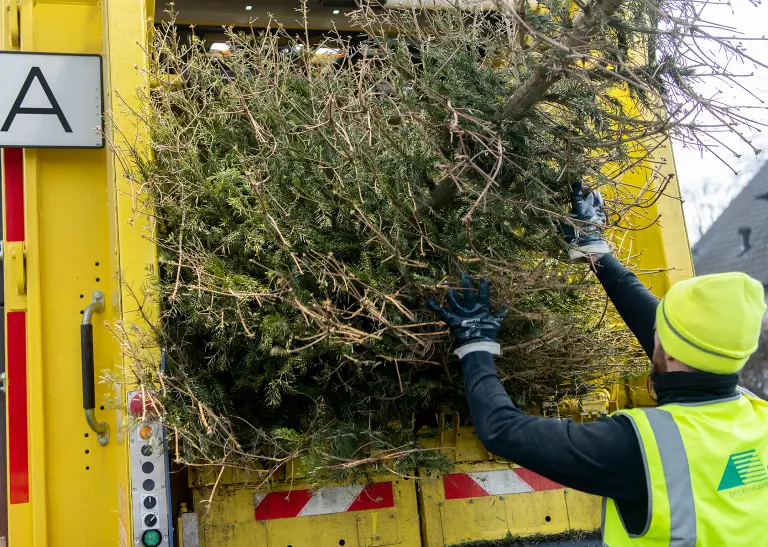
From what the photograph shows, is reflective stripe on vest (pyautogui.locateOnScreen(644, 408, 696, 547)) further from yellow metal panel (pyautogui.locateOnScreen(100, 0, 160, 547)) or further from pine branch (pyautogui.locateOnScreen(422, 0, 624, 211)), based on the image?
yellow metal panel (pyautogui.locateOnScreen(100, 0, 160, 547))

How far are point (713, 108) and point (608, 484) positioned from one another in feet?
3.20

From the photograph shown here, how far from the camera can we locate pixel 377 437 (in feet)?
8.07

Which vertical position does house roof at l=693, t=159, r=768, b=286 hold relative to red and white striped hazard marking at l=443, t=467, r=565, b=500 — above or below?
above

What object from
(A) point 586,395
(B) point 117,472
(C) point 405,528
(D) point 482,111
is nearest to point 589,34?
(D) point 482,111

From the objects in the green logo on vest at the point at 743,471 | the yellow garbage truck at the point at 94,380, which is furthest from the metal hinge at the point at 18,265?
the green logo on vest at the point at 743,471

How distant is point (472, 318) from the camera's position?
A: 6.86ft

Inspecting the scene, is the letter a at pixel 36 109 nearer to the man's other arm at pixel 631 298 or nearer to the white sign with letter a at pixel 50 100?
the white sign with letter a at pixel 50 100

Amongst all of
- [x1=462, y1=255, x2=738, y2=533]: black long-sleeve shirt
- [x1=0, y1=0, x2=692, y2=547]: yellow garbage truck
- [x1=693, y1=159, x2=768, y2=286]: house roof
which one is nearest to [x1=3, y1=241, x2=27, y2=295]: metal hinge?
[x1=0, y1=0, x2=692, y2=547]: yellow garbage truck

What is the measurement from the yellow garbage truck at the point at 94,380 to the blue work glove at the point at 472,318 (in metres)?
0.76

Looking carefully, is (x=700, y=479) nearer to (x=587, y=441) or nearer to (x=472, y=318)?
(x=587, y=441)

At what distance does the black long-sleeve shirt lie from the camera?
166 centimetres

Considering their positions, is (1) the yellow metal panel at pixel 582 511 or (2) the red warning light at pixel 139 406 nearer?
(2) the red warning light at pixel 139 406

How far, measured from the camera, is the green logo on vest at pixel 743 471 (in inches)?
65.3

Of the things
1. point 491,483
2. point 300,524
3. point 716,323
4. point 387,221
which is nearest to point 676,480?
point 716,323
